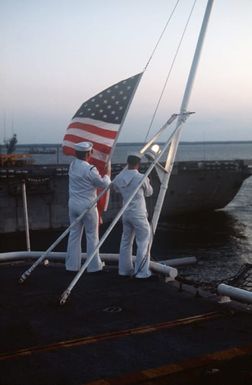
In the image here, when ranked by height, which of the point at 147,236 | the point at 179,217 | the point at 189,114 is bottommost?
the point at 179,217

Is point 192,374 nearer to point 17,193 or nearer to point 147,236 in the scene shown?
point 147,236

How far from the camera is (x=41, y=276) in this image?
8828 mm

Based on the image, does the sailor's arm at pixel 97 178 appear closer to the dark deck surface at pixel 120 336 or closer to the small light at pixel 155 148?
the small light at pixel 155 148

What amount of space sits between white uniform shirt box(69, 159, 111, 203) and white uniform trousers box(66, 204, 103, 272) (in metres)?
0.22

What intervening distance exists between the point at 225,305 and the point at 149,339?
5.62 feet

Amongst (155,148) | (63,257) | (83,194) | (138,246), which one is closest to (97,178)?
(83,194)

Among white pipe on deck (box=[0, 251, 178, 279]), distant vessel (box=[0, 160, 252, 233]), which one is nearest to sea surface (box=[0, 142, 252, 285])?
distant vessel (box=[0, 160, 252, 233])

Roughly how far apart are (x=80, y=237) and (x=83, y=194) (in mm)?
832

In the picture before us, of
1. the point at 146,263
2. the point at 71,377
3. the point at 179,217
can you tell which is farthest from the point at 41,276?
the point at 179,217

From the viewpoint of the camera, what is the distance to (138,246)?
8.30 metres

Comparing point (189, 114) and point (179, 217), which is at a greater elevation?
point (189, 114)

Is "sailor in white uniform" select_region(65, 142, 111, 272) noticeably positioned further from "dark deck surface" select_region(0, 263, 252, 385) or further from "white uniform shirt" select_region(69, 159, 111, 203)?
"dark deck surface" select_region(0, 263, 252, 385)

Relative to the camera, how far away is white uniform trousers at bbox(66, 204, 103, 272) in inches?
341

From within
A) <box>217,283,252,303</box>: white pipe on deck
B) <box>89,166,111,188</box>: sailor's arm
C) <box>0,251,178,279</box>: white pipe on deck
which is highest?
<box>89,166,111,188</box>: sailor's arm
